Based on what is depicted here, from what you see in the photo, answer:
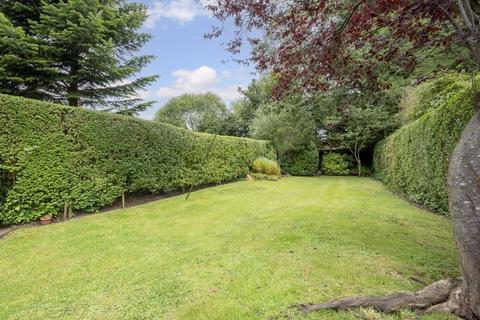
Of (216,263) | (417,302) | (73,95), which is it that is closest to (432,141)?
(417,302)

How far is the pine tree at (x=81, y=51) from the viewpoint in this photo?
10266 millimetres

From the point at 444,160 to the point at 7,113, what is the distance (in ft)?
30.5

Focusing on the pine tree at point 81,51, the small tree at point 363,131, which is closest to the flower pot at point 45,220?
the pine tree at point 81,51

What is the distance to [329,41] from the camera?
3.52 meters

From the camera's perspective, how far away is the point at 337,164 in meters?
21.3

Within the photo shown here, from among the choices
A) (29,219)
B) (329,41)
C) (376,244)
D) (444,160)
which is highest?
(329,41)

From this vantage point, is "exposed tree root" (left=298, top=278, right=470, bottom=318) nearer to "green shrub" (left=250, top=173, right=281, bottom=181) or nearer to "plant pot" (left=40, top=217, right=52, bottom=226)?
"plant pot" (left=40, top=217, right=52, bottom=226)

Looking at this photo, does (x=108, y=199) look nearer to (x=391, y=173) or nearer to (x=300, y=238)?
(x=300, y=238)

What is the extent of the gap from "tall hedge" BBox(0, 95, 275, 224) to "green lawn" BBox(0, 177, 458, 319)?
0.67 m

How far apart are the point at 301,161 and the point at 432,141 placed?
525 inches

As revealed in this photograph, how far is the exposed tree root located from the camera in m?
2.50

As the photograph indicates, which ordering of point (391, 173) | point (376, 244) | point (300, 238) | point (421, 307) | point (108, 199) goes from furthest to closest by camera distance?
point (391, 173) < point (108, 199) < point (300, 238) < point (376, 244) < point (421, 307)

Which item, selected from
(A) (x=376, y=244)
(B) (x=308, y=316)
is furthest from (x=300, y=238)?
(B) (x=308, y=316)

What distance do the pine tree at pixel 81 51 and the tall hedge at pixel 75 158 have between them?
4656mm
